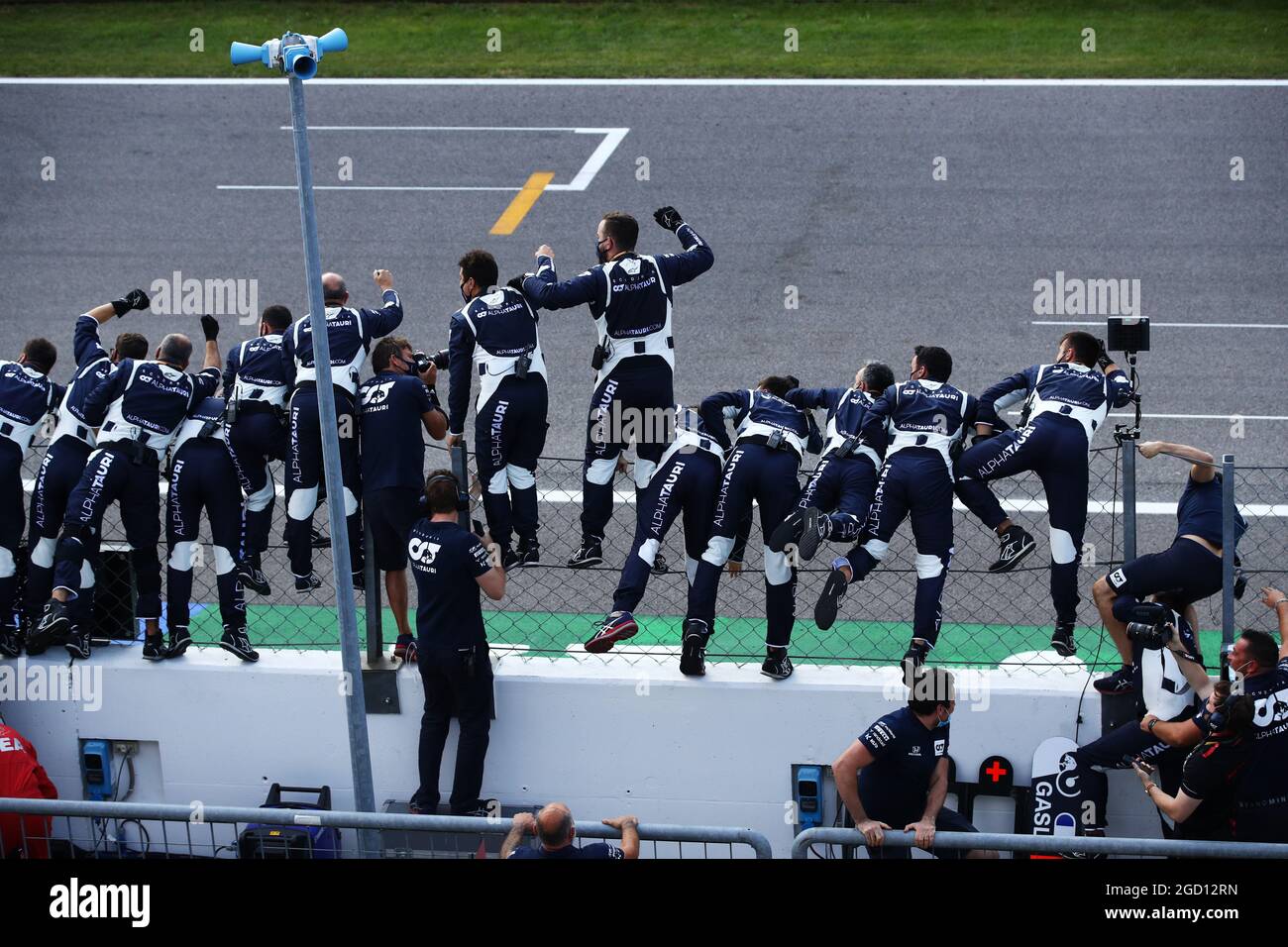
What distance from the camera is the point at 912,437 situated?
10.3 m

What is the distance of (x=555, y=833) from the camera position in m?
8.11

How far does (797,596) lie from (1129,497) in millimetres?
3980

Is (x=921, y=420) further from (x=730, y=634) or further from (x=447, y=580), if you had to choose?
(x=447, y=580)

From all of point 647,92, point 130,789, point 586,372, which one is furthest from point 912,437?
point 647,92

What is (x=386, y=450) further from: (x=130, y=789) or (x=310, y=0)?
(x=310, y=0)

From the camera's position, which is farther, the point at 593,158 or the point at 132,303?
the point at 593,158

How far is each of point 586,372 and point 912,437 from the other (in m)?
7.82

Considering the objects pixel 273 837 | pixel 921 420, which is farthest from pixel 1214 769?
pixel 273 837

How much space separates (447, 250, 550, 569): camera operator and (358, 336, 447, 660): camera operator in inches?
14.5

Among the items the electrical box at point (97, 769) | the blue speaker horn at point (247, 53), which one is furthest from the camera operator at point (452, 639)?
the blue speaker horn at point (247, 53)

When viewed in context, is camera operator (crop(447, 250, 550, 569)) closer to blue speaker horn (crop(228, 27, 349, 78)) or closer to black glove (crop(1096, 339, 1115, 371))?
blue speaker horn (crop(228, 27, 349, 78))

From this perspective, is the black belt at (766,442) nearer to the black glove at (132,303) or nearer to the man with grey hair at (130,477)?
the man with grey hair at (130,477)

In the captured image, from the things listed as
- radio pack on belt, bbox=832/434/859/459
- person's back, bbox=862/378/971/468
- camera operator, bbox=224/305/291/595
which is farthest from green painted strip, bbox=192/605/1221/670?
person's back, bbox=862/378/971/468
